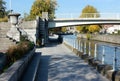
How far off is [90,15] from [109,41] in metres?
8.19

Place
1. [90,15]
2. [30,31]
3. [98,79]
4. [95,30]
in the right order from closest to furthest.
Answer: [98,79]
[30,31]
[90,15]
[95,30]

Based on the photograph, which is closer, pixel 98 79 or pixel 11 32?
pixel 98 79

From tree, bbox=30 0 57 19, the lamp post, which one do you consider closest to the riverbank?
tree, bbox=30 0 57 19

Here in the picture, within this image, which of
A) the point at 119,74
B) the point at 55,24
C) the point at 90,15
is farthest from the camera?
the point at 90,15

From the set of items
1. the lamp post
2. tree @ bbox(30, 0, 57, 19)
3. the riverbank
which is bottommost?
the riverbank

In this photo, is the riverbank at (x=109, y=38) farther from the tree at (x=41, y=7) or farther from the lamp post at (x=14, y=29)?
the lamp post at (x=14, y=29)

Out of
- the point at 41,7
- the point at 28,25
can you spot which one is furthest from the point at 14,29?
the point at 41,7

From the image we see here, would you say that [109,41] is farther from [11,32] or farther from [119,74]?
[119,74]

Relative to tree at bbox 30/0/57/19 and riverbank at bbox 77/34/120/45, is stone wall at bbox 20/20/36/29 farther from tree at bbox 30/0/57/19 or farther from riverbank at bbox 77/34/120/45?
tree at bbox 30/0/57/19

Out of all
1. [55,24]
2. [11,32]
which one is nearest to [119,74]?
[11,32]

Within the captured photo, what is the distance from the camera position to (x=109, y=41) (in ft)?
204

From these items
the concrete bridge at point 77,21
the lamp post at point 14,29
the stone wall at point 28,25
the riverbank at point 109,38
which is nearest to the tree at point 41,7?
the riverbank at point 109,38

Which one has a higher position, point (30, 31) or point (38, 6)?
point (38, 6)

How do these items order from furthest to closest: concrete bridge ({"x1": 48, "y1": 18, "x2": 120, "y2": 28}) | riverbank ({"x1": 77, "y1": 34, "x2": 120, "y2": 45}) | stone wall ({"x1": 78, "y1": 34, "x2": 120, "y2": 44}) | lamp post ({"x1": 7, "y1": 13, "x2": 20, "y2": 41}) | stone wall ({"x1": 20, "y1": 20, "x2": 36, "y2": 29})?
concrete bridge ({"x1": 48, "y1": 18, "x2": 120, "y2": 28}) < riverbank ({"x1": 77, "y1": 34, "x2": 120, "y2": 45}) < stone wall ({"x1": 78, "y1": 34, "x2": 120, "y2": 44}) < stone wall ({"x1": 20, "y1": 20, "x2": 36, "y2": 29}) < lamp post ({"x1": 7, "y1": 13, "x2": 20, "y2": 41})
